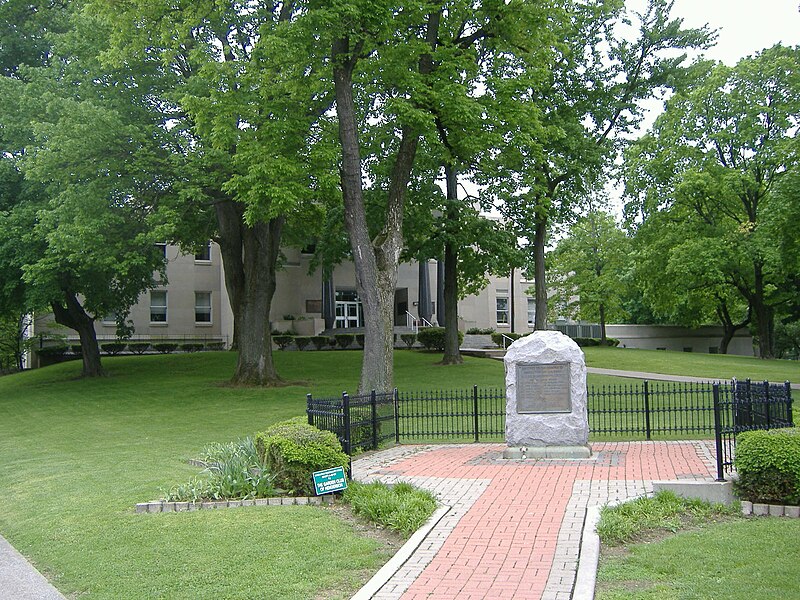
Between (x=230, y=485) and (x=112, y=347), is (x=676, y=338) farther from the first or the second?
(x=230, y=485)

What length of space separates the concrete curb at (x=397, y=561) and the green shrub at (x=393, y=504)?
12cm

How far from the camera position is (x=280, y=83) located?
2031 cm

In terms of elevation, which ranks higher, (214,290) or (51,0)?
(51,0)

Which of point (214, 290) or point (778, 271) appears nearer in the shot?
point (778, 271)

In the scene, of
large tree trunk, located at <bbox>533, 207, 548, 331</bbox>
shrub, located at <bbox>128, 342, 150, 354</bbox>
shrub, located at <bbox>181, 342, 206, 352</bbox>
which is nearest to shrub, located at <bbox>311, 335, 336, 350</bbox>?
shrub, located at <bbox>181, 342, 206, 352</bbox>

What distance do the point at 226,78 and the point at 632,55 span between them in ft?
59.7

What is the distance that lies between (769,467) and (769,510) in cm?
48

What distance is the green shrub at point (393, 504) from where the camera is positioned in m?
8.99

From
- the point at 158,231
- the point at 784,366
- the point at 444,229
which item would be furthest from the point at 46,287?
the point at 784,366

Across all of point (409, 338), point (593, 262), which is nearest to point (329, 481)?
point (409, 338)

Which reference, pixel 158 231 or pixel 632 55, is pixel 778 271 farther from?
pixel 158 231

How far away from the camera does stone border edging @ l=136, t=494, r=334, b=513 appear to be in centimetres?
1031

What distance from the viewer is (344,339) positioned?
145 ft

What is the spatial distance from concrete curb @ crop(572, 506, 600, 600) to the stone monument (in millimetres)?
4637
